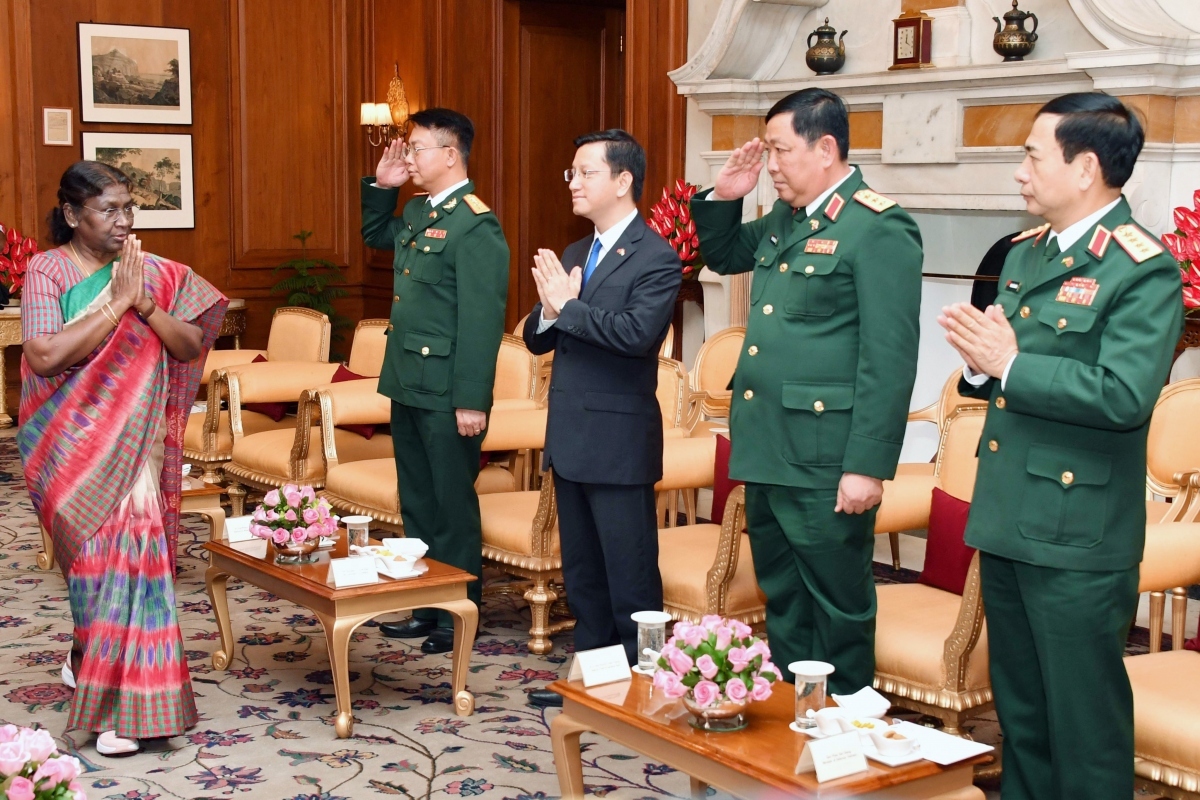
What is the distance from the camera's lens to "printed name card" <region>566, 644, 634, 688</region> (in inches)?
115

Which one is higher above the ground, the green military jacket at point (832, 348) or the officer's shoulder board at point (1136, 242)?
the officer's shoulder board at point (1136, 242)

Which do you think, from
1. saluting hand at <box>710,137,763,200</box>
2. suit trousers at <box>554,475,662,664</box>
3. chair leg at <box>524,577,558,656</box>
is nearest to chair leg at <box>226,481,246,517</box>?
chair leg at <box>524,577,558,656</box>

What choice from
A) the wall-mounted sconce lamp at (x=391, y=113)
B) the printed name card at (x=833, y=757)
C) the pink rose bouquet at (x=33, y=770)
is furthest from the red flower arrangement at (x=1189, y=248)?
the wall-mounted sconce lamp at (x=391, y=113)

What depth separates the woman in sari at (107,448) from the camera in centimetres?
353

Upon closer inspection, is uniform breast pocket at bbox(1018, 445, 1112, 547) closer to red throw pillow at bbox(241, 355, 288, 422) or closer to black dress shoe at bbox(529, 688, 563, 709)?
black dress shoe at bbox(529, 688, 563, 709)

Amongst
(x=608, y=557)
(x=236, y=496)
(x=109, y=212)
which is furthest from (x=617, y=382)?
(x=236, y=496)

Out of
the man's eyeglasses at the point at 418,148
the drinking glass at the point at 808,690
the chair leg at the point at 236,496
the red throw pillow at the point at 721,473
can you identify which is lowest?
the chair leg at the point at 236,496

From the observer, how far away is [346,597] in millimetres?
3717

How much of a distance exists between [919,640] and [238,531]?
2140mm

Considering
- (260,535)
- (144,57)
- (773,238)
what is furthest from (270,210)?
(773,238)

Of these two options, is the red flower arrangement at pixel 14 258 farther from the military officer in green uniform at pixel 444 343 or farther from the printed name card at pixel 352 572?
the printed name card at pixel 352 572

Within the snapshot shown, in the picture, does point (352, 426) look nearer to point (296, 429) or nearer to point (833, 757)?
point (296, 429)

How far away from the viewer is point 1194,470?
12.1 ft

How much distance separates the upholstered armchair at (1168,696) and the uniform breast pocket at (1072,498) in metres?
0.40
